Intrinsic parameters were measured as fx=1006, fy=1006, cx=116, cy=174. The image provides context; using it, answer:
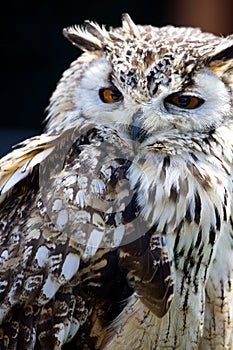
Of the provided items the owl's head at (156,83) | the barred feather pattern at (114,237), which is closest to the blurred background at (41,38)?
the owl's head at (156,83)

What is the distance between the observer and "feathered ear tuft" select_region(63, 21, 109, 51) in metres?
2.79

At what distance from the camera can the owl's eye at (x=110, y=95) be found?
8.73 ft

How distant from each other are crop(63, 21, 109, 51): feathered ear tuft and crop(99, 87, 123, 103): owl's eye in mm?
148

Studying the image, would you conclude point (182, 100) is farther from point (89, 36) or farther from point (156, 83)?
point (89, 36)

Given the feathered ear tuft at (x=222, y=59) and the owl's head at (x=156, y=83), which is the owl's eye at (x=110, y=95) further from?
the feathered ear tuft at (x=222, y=59)

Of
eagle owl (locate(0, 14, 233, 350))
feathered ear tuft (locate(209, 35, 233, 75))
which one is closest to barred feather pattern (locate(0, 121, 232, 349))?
eagle owl (locate(0, 14, 233, 350))

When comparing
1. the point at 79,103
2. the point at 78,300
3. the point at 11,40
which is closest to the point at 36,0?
the point at 11,40

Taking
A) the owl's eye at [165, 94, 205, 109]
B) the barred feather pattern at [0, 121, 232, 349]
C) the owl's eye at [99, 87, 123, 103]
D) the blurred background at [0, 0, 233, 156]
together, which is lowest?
the barred feather pattern at [0, 121, 232, 349]

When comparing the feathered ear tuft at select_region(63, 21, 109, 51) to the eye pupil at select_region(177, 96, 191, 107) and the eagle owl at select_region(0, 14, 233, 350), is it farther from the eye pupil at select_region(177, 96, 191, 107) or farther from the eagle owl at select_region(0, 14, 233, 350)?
the eye pupil at select_region(177, 96, 191, 107)

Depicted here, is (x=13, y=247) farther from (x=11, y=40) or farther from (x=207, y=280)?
(x=11, y=40)

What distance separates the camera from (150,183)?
2666mm

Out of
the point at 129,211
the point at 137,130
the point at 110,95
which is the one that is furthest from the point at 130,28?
the point at 129,211

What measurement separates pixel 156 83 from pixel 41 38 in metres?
2.65

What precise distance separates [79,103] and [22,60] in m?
2.46
